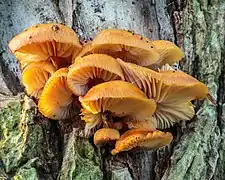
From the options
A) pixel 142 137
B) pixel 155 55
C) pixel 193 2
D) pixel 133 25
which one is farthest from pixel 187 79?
pixel 193 2

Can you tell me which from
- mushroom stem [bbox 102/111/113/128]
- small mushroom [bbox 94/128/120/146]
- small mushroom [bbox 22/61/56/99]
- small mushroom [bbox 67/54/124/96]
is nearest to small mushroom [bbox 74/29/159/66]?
small mushroom [bbox 67/54/124/96]

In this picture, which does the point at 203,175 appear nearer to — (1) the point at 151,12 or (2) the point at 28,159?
(2) the point at 28,159

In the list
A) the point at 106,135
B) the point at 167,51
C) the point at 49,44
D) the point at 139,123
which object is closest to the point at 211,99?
the point at 167,51

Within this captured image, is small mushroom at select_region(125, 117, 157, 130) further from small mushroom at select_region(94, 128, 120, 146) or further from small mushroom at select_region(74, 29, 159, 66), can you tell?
small mushroom at select_region(74, 29, 159, 66)

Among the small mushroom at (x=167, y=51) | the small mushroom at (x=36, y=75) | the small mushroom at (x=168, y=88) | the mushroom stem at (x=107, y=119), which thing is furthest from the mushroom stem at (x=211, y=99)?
the small mushroom at (x=36, y=75)

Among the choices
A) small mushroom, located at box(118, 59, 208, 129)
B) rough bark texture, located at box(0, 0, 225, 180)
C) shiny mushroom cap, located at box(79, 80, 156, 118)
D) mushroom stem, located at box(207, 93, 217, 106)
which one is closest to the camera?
shiny mushroom cap, located at box(79, 80, 156, 118)

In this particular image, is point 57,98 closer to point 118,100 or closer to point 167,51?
point 118,100

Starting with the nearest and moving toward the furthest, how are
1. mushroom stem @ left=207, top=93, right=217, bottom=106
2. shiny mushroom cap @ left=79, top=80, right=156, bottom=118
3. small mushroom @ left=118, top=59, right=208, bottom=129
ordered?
Answer: shiny mushroom cap @ left=79, top=80, right=156, bottom=118 → small mushroom @ left=118, top=59, right=208, bottom=129 → mushroom stem @ left=207, top=93, right=217, bottom=106
